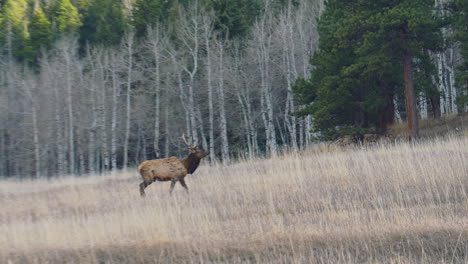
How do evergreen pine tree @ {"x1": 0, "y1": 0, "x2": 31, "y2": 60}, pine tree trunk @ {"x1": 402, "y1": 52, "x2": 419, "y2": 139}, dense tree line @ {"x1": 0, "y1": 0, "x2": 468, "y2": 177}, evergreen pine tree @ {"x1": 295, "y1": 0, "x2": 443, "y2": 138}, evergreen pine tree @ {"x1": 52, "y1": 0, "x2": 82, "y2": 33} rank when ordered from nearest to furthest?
1. evergreen pine tree @ {"x1": 295, "y1": 0, "x2": 443, "y2": 138}
2. pine tree trunk @ {"x1": 402, "y1": 52, "x2": 419, "y2": 139}
3. dense tree line @ {"x1": 0, "y1": 0, "x2": 468, "y2": 177}
4. evergreen pine tree @ {"x1": 0, "y1": 0, "x2": 31, "y2": 60}
5. evergreen pine tree @ {"x1": 52, "y1": 0, "x2": 82, "y2": 33}

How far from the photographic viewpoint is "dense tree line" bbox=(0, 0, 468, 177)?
21.5 meters

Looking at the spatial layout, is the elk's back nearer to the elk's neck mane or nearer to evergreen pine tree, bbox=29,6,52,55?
the elk's neck mane

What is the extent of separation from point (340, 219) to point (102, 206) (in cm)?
612

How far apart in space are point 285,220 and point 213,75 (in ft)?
91.1

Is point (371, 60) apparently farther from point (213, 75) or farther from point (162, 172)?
point (213, 75)

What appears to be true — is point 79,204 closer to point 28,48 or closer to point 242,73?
point 242,73

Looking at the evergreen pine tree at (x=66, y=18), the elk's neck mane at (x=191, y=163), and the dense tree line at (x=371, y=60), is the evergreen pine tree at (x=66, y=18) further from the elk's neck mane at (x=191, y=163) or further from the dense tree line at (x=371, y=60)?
the elk's neck mane at (x=191, y=163)

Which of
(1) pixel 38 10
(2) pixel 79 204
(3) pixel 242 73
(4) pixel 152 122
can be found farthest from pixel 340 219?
(1) pixel 38 10

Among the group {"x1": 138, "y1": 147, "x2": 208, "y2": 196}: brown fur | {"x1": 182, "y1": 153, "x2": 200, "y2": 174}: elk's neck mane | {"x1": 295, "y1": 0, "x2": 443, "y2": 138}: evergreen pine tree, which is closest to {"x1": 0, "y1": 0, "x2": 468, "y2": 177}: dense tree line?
{"x1": 295, "y1": 0, "x2": 443, "y2": 138}: evergreen pine tree

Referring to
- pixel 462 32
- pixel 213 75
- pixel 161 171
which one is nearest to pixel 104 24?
pixel 213 75

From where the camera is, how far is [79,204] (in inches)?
523

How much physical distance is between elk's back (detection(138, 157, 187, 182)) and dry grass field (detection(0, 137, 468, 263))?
41 centimetres

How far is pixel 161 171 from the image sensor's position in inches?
527

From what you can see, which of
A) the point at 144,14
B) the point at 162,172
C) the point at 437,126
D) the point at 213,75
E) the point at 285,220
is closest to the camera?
the point at 285,220
